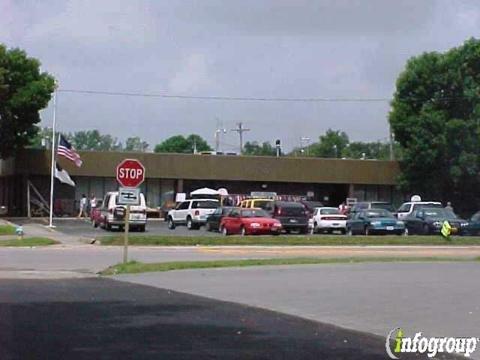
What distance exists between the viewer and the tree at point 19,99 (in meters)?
63.1

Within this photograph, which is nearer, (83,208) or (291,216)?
(291,216)

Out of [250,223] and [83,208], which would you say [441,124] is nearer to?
[83,208]

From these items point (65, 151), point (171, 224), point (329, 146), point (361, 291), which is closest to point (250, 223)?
point (171, 224)

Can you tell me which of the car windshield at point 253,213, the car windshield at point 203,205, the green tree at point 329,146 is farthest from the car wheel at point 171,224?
the green tree at point 329,146

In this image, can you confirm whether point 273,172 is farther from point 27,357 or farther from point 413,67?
point 27,357

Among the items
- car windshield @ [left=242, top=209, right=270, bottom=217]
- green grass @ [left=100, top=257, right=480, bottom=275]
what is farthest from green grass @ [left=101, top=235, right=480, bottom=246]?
green grass @ [left=100, top=257, right=480, bottom=275]

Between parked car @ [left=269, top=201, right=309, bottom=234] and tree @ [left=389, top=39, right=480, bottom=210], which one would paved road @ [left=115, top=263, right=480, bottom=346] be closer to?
parked car @ [left=269, top=201, right=309, bottom=234]

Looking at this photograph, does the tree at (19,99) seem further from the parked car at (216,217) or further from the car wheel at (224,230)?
the car wheel at (224,230)

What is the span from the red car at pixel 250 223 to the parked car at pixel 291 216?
2170mm

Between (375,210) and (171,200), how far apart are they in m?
26.7

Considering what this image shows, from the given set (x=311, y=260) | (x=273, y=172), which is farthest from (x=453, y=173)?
(x=311, y=260)

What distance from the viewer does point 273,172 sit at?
2859 inches

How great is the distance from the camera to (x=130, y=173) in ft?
89.0

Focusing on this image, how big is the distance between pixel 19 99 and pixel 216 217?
1892 centimetres
